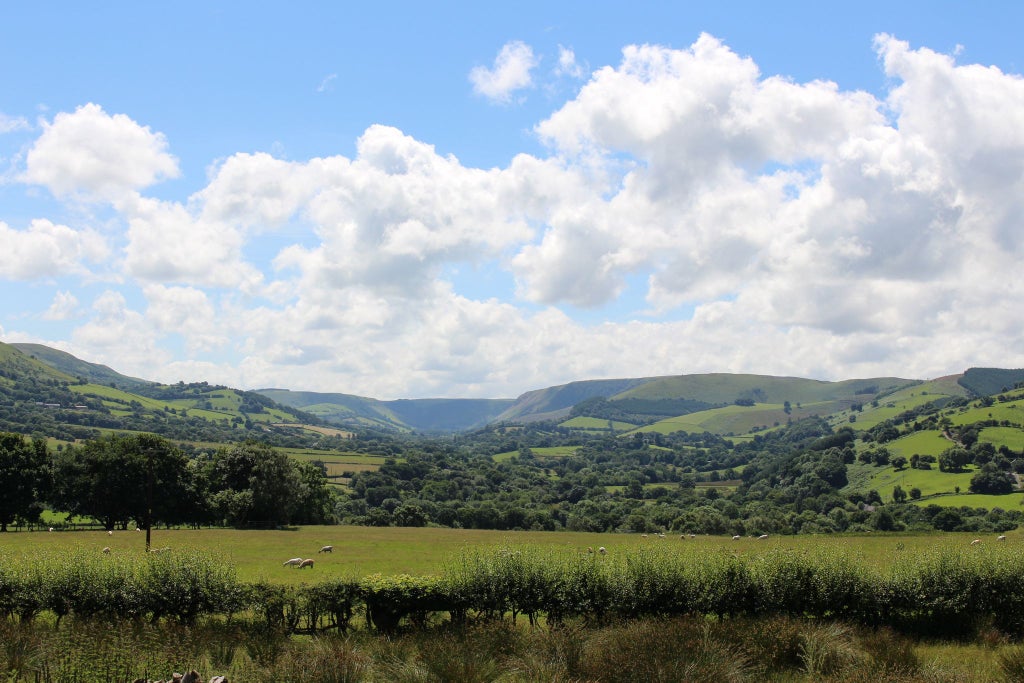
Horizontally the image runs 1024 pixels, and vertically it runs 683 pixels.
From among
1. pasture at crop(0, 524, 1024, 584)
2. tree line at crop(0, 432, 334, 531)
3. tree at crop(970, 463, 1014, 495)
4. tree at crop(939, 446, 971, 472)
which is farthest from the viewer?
tree at crop(939, 446, 971, 472)

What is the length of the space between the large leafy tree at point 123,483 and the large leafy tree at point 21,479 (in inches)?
78.6

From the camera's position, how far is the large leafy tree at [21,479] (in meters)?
74.1

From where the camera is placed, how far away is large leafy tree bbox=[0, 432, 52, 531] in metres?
74.1

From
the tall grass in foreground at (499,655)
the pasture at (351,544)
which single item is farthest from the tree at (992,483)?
the tall grass in foreground at (499,655)

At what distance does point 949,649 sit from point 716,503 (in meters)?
144

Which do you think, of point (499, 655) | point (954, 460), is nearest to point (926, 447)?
point (954, 460)

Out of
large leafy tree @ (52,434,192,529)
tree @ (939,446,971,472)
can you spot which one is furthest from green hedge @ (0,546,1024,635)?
tree @ (939,446,971,472)

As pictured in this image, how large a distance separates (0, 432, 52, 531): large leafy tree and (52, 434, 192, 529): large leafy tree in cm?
200

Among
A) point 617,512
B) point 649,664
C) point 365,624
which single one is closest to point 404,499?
point 617,512

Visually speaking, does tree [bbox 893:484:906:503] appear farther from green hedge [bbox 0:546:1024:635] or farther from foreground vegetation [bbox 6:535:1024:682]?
green hedge [bbox 0:546:1024:635]

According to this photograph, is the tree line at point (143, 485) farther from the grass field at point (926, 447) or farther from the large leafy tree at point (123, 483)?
the grass field at point (926, 447)

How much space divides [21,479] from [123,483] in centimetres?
962

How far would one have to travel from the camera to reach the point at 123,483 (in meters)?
79.2

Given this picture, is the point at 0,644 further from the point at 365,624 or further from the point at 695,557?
the point at 695,557
